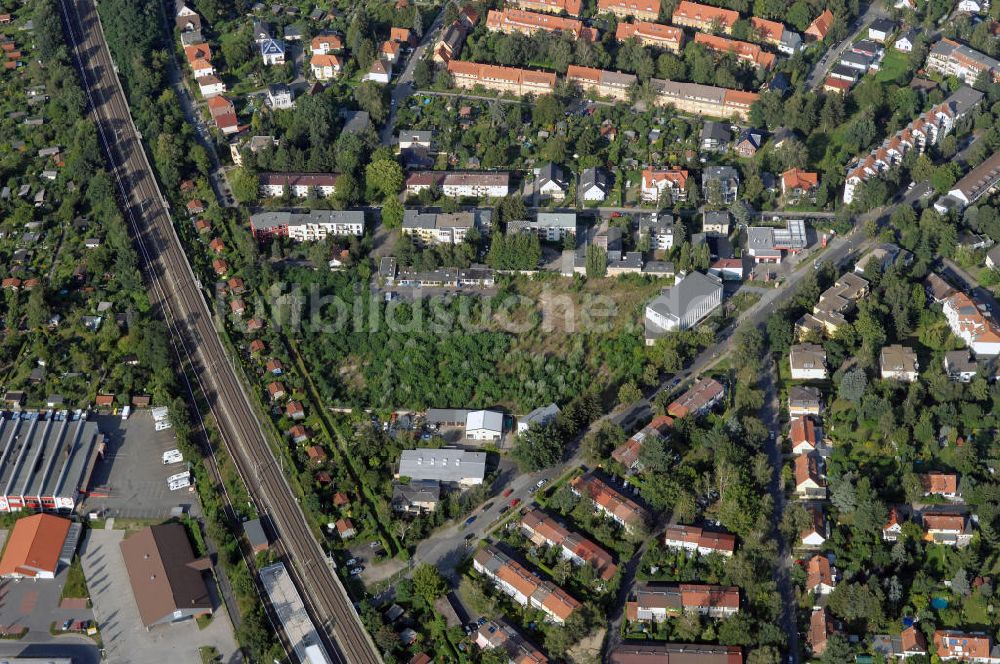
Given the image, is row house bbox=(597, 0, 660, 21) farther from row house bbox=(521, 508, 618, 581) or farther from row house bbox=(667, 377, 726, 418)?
row house bbox=(521, 508, 618, 581)

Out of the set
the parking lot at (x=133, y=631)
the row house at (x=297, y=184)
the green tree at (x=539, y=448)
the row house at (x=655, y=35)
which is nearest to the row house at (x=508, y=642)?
the green tree at (x=539, y=448)

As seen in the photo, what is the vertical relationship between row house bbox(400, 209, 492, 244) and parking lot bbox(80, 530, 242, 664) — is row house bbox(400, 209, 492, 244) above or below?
above

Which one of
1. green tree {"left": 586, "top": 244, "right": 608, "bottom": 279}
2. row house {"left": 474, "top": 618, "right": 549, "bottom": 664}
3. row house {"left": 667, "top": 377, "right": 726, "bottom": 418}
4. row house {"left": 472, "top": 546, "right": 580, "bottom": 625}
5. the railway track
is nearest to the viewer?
row house {"left": 474, "top": 618, "right": 549, "bottom": 664}

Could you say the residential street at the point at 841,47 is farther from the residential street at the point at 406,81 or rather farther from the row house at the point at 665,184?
the residential street at the point at 406,81

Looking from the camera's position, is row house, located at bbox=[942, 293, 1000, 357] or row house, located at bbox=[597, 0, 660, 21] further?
row house, located at bbox=[597, 0, 660, 21]

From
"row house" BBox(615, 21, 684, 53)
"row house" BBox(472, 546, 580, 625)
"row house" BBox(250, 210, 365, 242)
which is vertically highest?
"row house" BBox(615, 21, 684, 53)

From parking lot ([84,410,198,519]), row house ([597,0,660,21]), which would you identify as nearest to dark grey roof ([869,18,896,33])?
row house ([597,0,660,21])

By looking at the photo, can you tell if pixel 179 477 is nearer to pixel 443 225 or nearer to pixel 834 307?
pixel 443 225
